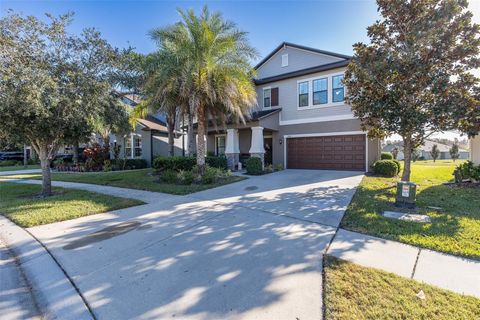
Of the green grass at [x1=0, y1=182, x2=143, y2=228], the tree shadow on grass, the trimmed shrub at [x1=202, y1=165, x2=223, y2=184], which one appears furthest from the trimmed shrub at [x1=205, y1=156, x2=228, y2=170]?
the tree shadow on grass

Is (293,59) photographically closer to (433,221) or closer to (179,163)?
(179,163)

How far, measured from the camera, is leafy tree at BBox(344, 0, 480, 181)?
6.83 m

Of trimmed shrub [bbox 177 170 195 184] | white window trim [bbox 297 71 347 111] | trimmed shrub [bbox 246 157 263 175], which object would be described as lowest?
trimmed shrub [bbox 177 170 195 184]

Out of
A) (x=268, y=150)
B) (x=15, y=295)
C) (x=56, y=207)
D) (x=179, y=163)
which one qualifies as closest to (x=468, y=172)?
(x=268, y=150)

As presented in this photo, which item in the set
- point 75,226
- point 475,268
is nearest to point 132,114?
point 75,226

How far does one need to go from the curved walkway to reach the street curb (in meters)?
0.12

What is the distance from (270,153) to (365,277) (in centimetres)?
1464

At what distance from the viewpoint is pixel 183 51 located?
9719mm

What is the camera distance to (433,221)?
5.29 m

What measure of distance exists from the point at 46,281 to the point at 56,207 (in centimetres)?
464

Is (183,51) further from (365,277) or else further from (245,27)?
(365,277)

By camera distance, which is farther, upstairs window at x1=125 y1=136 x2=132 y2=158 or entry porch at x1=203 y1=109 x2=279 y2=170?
upstairs window at x1=125 y1=136 x2=132 y2=158

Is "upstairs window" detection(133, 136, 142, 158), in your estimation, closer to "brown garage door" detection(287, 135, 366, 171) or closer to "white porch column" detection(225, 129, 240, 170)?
"white porch column" detection(225, 129, 240, 170)

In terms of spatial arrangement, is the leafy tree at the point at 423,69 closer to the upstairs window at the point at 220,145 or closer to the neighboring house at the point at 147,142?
the upstairs window at the point at 220,145
